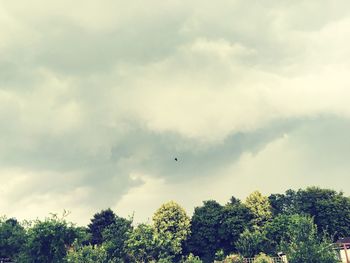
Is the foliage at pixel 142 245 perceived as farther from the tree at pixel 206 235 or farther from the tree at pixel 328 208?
the tree at pixel 328 208

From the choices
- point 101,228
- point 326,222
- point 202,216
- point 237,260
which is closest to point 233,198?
point 202,216

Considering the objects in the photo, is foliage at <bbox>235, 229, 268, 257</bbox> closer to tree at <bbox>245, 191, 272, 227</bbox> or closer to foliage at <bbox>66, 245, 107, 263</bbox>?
tree at <bbox>245, 191, 272, 227</bbox>

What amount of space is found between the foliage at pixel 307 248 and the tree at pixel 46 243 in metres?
37.4

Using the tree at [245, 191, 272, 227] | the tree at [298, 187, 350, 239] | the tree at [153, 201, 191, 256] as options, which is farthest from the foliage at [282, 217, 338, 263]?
the tree at [245, 191, 272, 227]

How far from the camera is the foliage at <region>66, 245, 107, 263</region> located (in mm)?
65625

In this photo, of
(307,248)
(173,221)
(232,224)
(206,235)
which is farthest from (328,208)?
(307,248)

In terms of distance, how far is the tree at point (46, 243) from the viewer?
202ft

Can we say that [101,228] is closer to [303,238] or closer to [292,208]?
[292,208]

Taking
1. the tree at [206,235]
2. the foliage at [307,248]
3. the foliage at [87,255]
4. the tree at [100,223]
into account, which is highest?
the tree at [100,223]

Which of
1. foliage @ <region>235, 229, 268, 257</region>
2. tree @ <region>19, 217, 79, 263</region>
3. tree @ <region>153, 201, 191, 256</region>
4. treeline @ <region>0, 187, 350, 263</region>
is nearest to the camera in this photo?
treeline @ <region>0, 187, 350, 263</region>

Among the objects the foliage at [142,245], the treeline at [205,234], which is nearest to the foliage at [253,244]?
the treeline at [205,234]

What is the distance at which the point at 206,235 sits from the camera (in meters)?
95.6

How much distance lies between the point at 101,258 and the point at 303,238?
39367mm

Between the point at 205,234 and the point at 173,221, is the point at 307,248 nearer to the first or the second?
the point at 205,234
